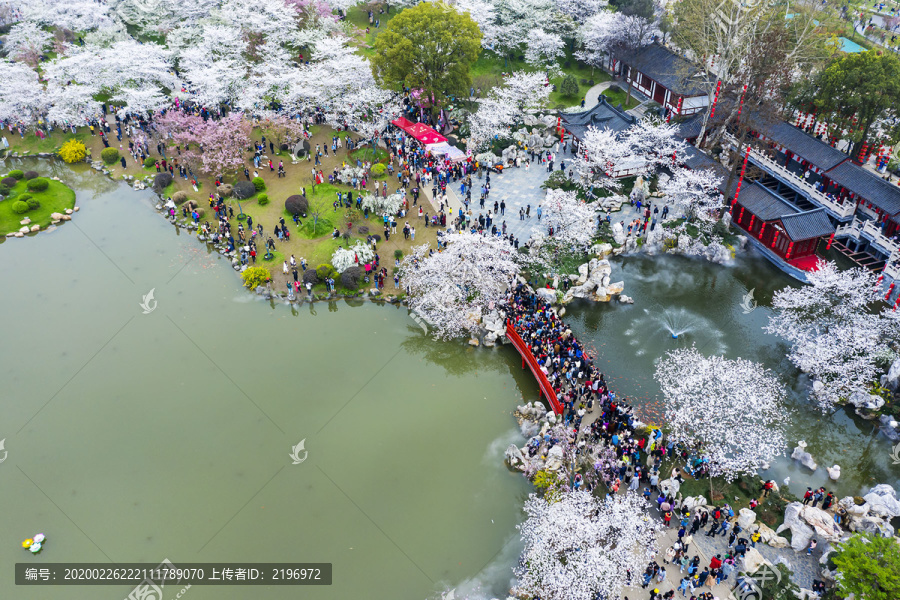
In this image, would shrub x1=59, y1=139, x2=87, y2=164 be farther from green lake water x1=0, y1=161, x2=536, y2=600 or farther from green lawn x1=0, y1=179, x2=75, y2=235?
green lake water x1=0, y1=161, x2=536, y2=600

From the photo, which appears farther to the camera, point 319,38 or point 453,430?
point 319,38

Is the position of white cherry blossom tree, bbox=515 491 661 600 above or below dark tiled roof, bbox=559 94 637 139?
below

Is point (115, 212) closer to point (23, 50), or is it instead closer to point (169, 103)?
point (169, 103)

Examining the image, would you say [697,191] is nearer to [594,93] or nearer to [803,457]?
[803,457]

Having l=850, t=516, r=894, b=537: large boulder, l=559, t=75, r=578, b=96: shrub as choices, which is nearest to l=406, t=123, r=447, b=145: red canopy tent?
l=559, t=75, r=578, b=96: shrub

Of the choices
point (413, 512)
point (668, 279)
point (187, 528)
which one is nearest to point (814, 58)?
point (668, 279)
